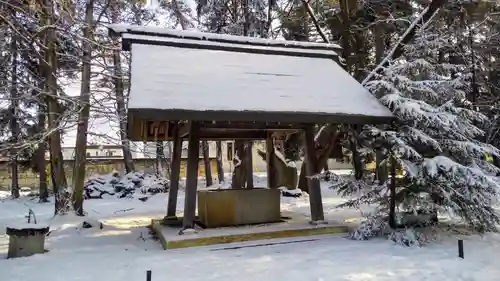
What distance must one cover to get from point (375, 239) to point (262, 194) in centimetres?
204

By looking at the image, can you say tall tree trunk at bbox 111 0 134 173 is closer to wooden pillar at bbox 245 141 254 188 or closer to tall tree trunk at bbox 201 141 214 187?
wooden pillar at bbox 245 141 254 188

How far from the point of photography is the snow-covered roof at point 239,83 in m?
5.46

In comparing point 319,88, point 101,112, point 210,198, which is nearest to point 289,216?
point 210,198

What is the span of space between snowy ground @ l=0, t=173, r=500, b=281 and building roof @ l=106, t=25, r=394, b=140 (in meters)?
1.86

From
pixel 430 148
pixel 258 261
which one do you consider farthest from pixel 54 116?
pixel 430 148

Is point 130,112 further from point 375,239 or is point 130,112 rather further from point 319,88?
point 375,239

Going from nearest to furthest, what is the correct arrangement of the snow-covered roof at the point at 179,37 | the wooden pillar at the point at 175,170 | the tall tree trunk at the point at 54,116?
the snow-covered roof at the point at 179,37 < the wooden pillar at the point at 175,170 < the tall tree trunk at the point at 54,116

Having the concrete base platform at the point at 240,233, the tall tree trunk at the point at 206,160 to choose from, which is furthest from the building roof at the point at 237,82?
the tall tree trunk at the point at 206,160

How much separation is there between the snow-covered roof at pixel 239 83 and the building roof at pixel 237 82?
0.04 feet

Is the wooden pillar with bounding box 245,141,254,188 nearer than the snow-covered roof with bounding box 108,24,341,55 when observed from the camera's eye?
No

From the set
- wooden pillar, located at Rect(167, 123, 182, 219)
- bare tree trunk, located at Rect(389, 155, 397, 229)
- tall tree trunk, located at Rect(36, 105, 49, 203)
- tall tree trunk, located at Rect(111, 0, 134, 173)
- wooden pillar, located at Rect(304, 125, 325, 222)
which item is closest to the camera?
bare tree trunk, located at Rect(389, 155, 397, 229)

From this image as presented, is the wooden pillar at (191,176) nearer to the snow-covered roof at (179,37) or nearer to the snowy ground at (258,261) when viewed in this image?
the snowy ground at (258,261)

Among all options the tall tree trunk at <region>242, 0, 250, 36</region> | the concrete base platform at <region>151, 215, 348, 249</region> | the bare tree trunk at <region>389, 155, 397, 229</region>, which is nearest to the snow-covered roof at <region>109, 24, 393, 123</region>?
the bare tree trunk at <region>389, 155, 397, 229</region>

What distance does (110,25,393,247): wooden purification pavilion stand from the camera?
5523mm
